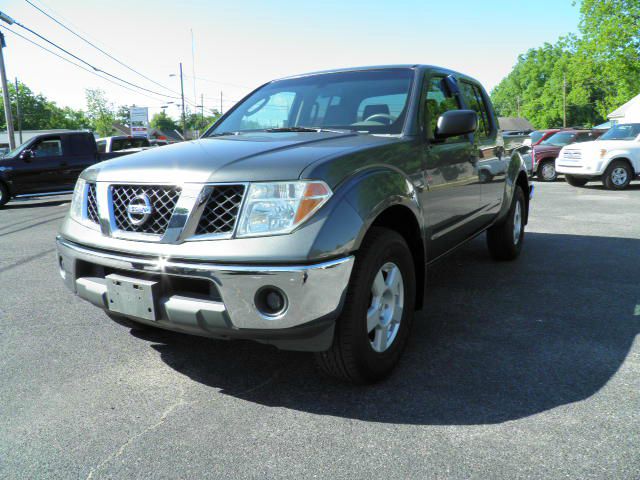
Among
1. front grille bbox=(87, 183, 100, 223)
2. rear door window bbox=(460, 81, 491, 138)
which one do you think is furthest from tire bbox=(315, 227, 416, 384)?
rear door window bbox=(460, 81, 491, 138)

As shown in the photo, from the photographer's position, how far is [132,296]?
7.78ft

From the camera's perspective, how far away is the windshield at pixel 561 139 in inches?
664

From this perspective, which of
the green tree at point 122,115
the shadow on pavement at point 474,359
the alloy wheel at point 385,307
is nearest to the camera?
the shadow on pavement at point 474,359

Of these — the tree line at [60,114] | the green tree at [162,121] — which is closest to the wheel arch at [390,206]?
the tree line at [60,114]

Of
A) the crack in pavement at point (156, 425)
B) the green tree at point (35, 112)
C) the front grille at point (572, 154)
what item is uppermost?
the green tree at point (35, 112)

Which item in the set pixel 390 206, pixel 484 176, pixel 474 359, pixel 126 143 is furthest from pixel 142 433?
pixel 126 143

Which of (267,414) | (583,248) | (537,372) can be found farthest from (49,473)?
(583,248)

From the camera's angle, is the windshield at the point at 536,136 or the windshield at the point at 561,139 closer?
the windshield at the point at 561,139

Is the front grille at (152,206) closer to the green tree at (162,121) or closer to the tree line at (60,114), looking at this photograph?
the tree line at (60,114)

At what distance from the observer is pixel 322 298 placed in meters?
2.21

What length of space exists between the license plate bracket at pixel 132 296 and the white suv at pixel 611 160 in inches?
548

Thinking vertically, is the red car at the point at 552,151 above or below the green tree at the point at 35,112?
below

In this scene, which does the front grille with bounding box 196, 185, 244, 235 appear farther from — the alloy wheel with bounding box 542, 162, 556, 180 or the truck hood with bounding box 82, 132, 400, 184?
the alloy wheel with bounding box 542, 162, 556, 180

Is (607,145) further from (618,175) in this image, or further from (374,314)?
(374,314)
